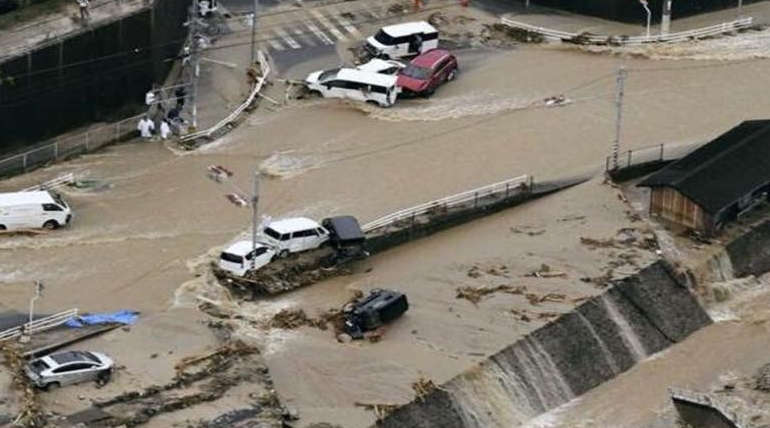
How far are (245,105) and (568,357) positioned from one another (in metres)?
16.9

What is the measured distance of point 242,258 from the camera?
43969 millimetres

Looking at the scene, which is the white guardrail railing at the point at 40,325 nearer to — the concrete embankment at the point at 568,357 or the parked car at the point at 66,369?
the parked car at the point at 66,369

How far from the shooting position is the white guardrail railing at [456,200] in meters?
47.2

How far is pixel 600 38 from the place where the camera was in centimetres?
6109

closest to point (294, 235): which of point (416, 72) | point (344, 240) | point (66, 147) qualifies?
point (344, 240)

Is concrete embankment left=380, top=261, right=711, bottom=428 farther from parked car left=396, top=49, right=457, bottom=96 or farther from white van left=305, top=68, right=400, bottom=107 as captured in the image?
parked car left=396, top=49, right=457, bottom=96

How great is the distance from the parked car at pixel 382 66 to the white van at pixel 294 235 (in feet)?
39.2

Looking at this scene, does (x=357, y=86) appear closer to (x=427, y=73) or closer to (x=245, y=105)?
(x=427, y=73)

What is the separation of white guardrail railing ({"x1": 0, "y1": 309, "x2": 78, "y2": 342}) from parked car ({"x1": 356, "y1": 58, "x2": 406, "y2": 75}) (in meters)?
17.8

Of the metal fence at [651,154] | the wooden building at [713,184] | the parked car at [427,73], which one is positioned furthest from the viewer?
the parked car at [427,73]

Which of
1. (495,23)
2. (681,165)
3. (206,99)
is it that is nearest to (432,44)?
(495,23)

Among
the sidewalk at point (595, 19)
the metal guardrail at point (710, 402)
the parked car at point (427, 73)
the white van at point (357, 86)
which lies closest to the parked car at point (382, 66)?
the parked car at point (427, 73)

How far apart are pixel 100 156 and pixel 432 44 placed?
13463mm

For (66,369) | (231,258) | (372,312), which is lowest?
(66,369)
